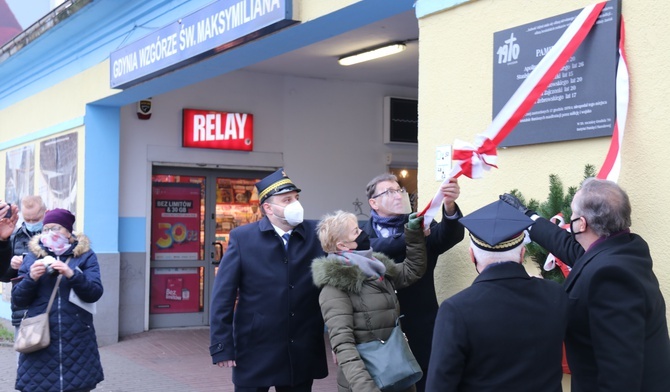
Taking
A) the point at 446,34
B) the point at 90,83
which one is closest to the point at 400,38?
the point at 90,83

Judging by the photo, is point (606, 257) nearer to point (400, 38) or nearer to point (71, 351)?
point (71, 351)

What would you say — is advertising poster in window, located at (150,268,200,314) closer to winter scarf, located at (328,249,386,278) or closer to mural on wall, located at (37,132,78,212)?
mural on wall, located at (37,132,78,212)

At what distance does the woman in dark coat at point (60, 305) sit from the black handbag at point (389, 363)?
230 cm

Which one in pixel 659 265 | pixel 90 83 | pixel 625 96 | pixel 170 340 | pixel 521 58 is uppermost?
pixel 90 83

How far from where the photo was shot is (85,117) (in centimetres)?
1030

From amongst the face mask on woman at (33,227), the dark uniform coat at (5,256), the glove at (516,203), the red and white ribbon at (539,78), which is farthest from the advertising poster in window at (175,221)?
the glove at (516,203)

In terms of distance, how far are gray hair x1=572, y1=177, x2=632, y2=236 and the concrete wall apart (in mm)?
699

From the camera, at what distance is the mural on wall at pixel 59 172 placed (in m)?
10.6

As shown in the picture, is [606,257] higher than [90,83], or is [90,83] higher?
[90,83]

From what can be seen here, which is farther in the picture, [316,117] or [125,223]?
[316,117]

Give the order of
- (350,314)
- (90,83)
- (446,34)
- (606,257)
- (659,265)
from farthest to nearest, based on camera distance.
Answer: (90,83) → (446,34) → (350,314) → (659,265) → (606,257)

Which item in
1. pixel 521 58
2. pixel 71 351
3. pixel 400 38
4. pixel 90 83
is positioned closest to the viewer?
pixel 521 58

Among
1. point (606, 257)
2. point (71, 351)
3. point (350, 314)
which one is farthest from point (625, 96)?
point (71, 351)

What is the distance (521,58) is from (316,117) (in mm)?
8047
